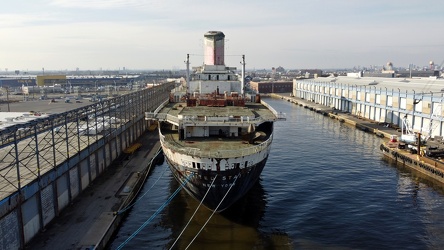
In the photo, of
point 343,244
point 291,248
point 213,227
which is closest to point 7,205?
point 213,227

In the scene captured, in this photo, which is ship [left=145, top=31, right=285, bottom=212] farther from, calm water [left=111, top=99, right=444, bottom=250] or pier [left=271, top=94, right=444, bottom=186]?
pier [left=271, top=94, right=444, bottom=186]

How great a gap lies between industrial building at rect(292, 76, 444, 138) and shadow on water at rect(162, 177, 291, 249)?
36.9 metres

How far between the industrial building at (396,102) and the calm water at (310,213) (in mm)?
16556

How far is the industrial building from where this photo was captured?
59.9m

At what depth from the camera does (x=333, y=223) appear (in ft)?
102

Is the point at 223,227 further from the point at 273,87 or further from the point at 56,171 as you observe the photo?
the point at 273,87

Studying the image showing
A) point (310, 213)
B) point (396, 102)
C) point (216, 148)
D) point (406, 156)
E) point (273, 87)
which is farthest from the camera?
point (273, 87)

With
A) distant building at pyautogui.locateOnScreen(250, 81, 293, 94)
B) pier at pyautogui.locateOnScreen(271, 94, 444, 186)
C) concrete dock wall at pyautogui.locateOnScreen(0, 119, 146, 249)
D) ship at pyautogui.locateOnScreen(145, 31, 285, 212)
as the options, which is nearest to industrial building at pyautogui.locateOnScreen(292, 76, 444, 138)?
pier at pyautogui.locateOnScreen(271, 94, 444, 186)

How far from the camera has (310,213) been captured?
33.0m

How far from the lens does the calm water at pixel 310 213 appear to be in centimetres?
2797

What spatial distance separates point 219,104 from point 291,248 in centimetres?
2275

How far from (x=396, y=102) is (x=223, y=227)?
57224 mm

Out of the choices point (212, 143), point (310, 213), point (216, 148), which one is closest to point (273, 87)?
point (310, 213)

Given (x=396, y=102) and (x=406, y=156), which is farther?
(x=396, y=102)
